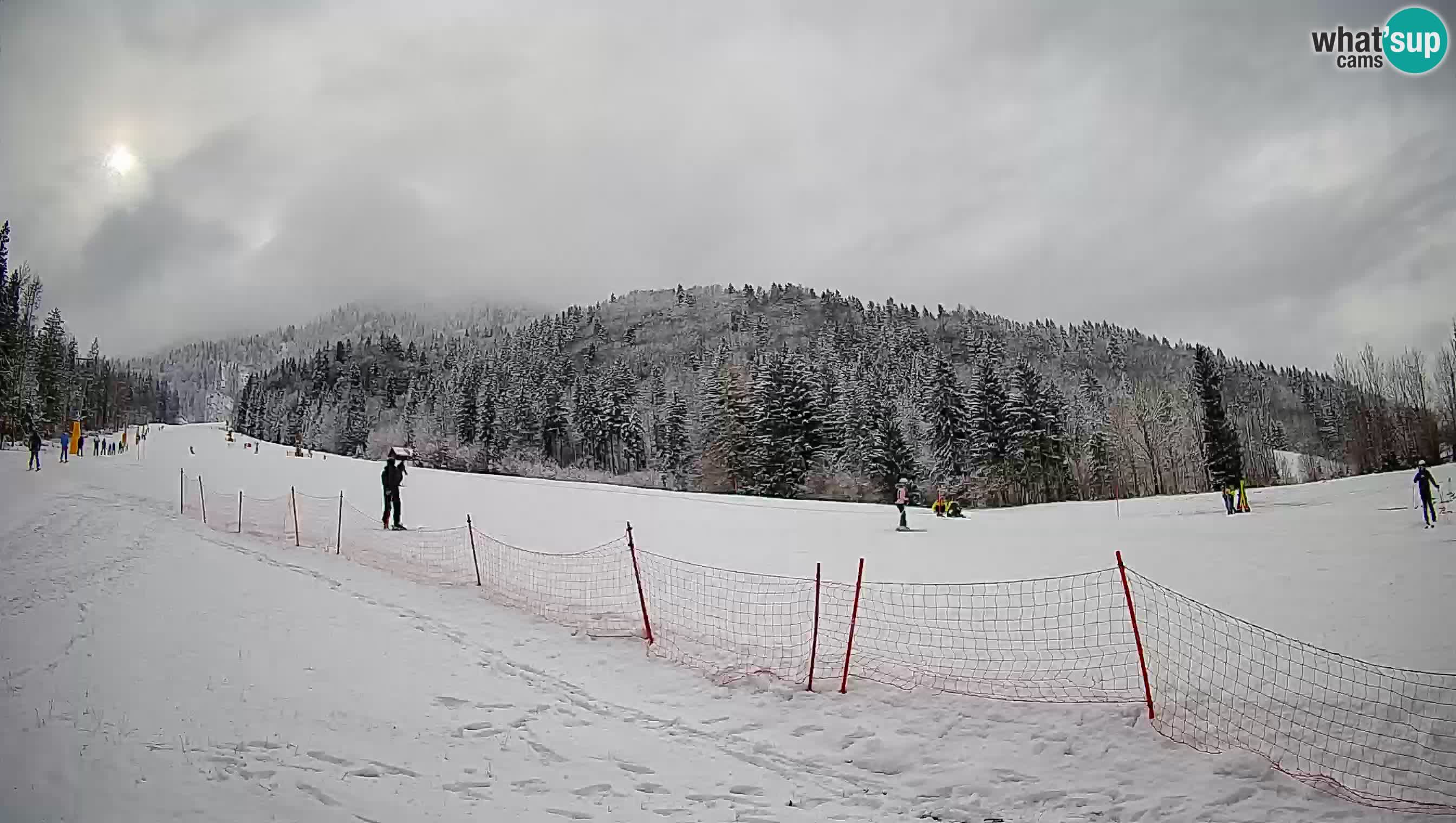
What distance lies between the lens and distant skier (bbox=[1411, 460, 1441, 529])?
44.4ft

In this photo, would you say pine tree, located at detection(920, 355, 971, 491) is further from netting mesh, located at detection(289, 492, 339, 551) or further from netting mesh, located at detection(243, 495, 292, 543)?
netting mesh, located at detection(243, 495, 292, 543)

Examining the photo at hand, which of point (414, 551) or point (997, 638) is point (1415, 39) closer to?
point (997, 638)

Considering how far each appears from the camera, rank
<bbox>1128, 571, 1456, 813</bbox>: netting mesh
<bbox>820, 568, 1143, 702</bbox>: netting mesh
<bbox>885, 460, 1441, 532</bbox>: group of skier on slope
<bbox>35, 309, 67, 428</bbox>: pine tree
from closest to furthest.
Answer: <bbox>1128, 571, 1456, 813</bbox>: netting mesh, <bbox>820, 568, 1143, 702</bbox>: netting mesh, <bbox>35, 309, 67, 428</bbox>: pine tree, <bbox>885, 460, 1441, 532</bbox>: group of skier on slope

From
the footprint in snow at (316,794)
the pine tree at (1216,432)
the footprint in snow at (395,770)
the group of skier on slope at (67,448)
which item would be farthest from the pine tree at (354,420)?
the footprint in snow at (316,794)

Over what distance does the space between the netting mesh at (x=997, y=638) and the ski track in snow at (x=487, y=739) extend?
578 millimetres

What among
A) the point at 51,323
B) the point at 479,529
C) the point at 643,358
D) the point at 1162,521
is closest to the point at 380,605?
the point at 51,323

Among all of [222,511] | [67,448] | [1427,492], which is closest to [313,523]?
[222,511]

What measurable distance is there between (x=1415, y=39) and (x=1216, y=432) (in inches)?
1904

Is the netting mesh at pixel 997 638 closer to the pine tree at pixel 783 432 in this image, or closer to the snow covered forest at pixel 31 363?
the snow covered forest at pixel 31 363

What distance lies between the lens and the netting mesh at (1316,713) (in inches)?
202

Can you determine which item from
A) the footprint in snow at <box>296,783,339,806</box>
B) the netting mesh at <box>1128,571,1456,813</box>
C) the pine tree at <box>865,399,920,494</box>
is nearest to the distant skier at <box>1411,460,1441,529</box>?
the netting mesh at <box>1128,571,1456,813</box>

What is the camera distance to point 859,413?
177ft

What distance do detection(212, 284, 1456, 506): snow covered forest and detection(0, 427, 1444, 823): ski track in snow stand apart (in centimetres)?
775

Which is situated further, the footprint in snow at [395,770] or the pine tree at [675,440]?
the pine tree at [675,440]
